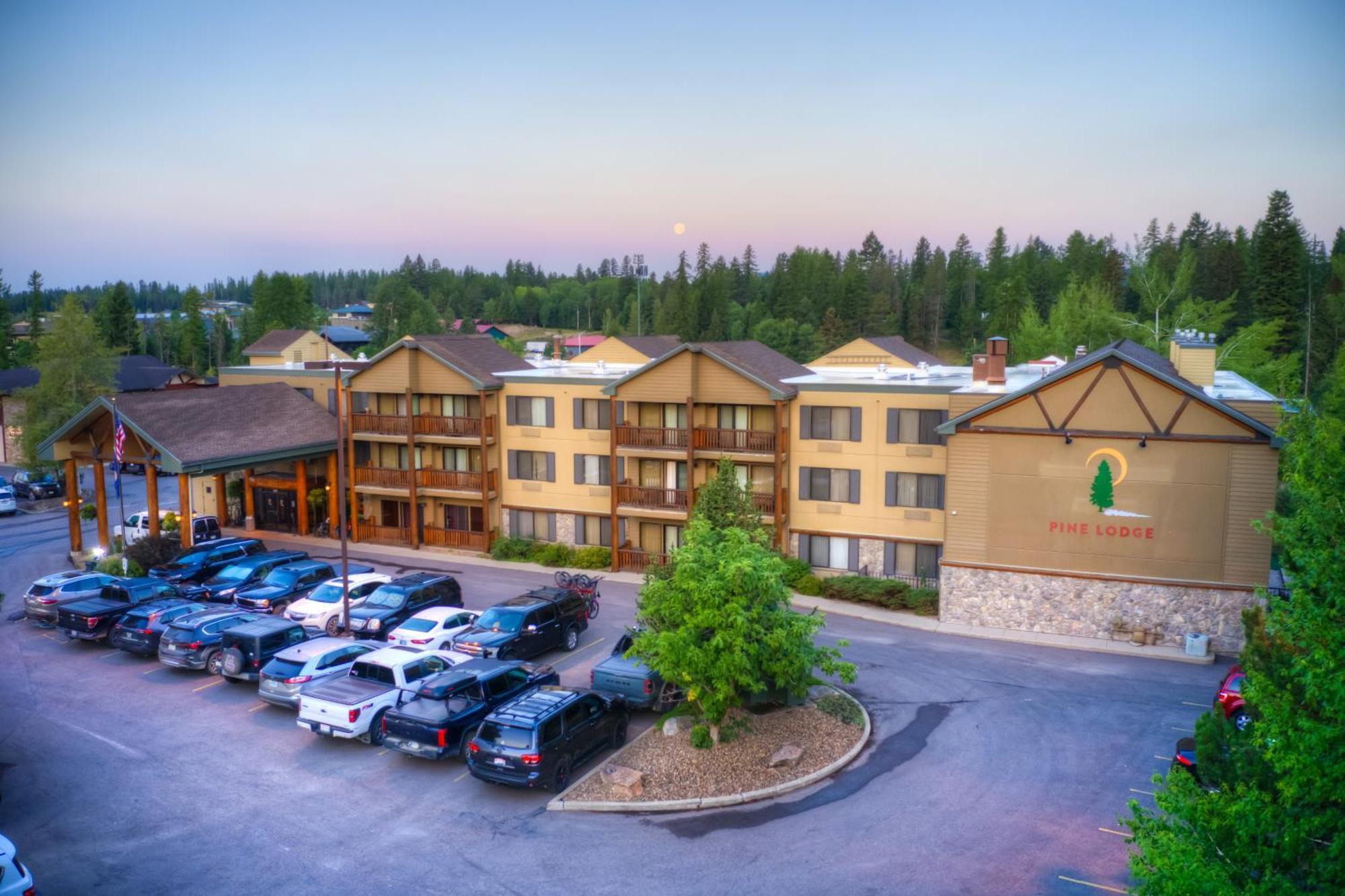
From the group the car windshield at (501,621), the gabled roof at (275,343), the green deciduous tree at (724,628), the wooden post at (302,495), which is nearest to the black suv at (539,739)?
the green deciduous tree at (724,628)

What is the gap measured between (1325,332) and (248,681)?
302ft

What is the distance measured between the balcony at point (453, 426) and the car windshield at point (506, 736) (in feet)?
76.5

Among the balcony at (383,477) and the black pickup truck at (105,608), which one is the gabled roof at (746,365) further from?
the black pickup truck at (105,608)

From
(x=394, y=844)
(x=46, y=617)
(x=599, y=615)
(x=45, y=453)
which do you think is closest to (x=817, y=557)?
(x=599, y=615)

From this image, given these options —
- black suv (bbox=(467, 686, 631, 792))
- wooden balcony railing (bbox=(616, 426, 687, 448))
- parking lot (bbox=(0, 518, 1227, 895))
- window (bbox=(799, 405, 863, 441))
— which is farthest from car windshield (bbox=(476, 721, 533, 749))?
window (bbox=(799, 405, 863, 441))

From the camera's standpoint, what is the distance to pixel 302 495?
43.7 metres

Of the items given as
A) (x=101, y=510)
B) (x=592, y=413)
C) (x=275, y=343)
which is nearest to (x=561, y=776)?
(x=592, y=413)

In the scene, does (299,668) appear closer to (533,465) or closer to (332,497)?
(533,465)

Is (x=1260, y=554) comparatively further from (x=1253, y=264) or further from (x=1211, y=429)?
(x=1253, y=264)

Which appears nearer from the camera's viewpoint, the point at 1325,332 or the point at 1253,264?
the point at 1325,332

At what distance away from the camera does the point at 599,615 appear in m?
32.4

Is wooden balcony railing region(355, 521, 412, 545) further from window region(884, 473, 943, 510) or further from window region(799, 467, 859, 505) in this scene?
window region(884, 473, 943, 510)

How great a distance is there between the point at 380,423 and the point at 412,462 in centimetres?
274

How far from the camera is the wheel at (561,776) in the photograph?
61.2ft
